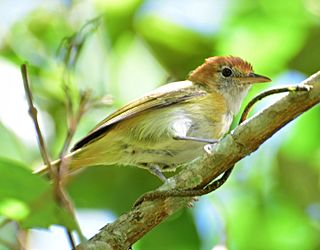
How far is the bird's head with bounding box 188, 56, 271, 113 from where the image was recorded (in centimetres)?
581

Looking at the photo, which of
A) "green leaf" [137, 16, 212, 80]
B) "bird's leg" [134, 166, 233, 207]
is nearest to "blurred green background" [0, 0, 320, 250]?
"green leaf" [137, 16, 212, 80]

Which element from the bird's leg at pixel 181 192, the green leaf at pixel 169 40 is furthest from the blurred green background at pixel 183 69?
the bird's leg at pixel 181 192

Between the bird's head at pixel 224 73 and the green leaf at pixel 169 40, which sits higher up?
the green leaf at pixel 169 40

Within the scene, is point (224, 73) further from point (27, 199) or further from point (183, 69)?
point (27, 199)

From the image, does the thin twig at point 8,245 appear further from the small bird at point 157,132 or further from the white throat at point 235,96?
the white throat at point 235,96

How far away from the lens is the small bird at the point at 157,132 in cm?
510

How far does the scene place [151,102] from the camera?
17.3 feet

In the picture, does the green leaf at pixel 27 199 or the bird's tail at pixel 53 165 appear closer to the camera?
the green leaf at pixel 27 199

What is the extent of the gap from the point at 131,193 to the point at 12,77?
4.07 ft

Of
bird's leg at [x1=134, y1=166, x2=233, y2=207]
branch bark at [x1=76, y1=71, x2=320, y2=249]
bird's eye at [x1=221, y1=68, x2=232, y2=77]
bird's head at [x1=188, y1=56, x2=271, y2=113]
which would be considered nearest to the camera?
branch bark at [x1=76, y1=71, x2=320, y2=249]

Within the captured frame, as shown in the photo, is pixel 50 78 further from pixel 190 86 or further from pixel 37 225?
pixel 37 225

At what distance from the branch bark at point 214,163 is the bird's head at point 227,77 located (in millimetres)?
2213

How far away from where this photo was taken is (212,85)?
235 inches

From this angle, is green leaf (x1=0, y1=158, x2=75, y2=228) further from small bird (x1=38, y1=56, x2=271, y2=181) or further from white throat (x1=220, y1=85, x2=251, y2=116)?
white throat (x1=220, y1=85, x2=251, y2=116)
